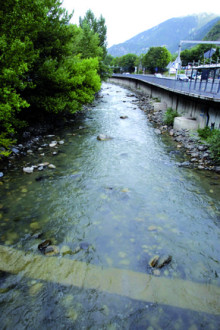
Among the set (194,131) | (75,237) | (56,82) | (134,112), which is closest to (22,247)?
(75,237)

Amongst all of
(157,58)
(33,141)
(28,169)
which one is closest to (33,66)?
(33,141)

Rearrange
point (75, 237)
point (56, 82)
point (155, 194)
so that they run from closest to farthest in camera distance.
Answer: point (75, 237) < point (155, 194) < point (56, 82)

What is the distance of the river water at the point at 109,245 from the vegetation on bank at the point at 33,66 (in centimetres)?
302

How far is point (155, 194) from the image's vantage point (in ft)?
30.0

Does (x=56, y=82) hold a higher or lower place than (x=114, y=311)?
higher

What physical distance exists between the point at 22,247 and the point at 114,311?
295 cm

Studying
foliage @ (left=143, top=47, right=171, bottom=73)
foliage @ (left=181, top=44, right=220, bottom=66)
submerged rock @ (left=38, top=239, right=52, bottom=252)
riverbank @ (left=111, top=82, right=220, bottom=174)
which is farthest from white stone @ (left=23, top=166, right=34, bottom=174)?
foliage @ (left=181, top=44, right=220, bottom=66)

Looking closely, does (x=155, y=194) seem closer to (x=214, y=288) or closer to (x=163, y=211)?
(x=163, y=211)

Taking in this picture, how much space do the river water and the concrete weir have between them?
0.02 metres

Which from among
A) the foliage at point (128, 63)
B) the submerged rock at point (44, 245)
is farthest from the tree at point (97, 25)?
the foliage at point (128, 63)

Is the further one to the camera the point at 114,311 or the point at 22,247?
the point at 22,247

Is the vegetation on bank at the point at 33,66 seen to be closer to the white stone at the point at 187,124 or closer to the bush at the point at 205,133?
the white stone at the point at 187,124

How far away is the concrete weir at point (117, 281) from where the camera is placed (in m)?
5.02

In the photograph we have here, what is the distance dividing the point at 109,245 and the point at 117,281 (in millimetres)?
1182
